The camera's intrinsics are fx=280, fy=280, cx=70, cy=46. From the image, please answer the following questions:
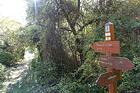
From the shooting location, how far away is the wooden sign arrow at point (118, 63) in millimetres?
4785

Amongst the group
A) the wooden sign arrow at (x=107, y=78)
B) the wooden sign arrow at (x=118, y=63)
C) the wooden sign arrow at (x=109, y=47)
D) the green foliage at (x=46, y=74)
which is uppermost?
the wooden sign arrow at (x=109, y=47)

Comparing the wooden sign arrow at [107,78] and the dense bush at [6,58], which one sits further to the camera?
the dense bush at [6,58]

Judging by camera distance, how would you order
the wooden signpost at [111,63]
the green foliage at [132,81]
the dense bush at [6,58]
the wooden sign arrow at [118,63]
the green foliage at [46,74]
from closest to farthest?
the wooden sign arrow at [118,63]
the wooden signpost at [111,63]
the green foliage at [132,81]
the green foliage at [46,74]
the dense bush at [6,58]

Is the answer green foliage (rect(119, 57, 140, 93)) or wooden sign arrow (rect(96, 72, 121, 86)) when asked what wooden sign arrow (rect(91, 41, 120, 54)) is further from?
green foliage (rect(119, 57, 140, 93))

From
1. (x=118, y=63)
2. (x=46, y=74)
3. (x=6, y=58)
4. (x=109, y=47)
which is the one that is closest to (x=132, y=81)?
(x=109, y=47)

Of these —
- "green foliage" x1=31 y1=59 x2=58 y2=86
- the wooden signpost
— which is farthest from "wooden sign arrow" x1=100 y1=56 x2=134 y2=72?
"green foliage" x1=31 y1=59 x2=58 y2=86

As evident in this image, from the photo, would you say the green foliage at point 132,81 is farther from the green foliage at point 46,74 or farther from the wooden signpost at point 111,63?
the green foliage at point 46,74

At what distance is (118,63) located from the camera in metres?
5.03

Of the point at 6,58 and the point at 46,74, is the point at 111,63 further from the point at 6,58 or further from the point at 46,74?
the point at 6,58

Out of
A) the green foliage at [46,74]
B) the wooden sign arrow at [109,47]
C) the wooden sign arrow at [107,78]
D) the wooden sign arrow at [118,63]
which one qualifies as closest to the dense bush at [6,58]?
the green foliage at [46,74]

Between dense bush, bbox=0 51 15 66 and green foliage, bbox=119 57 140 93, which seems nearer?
green foliage, bbox=119 57 140 93

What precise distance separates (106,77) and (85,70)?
4.02m

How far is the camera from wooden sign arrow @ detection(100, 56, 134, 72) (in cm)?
479

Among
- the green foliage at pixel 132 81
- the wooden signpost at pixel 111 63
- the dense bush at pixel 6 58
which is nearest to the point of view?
the wooden signpost at pixel 111 63
